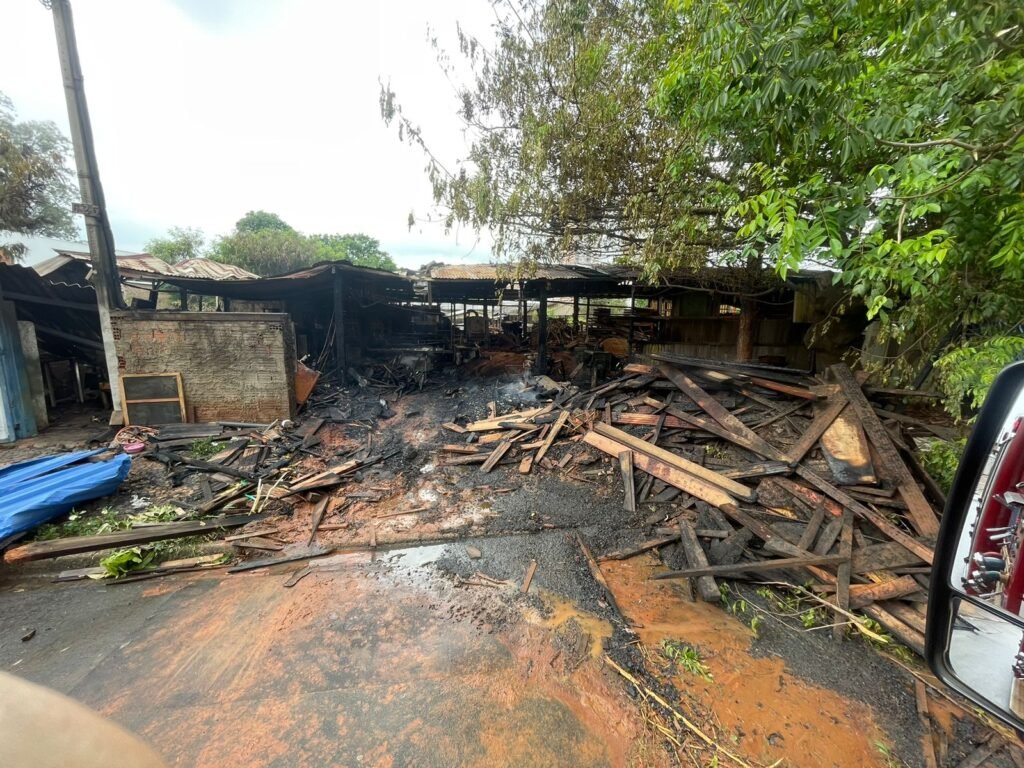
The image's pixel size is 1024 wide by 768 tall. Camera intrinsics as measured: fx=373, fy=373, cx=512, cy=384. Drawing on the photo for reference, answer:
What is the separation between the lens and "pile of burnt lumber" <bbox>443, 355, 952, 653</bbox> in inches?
128

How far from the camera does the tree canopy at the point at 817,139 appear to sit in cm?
244

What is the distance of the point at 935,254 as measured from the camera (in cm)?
247

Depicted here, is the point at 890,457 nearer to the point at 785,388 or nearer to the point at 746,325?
the point at 785,388

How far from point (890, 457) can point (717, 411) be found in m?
1.86

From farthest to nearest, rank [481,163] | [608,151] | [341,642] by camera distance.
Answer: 1. [481,163]
2. [608,151]
3. [341,642]

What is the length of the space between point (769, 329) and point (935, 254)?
33.3 ft

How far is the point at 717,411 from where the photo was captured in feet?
18.2

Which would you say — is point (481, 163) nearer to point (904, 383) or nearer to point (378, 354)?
point (904, 383)

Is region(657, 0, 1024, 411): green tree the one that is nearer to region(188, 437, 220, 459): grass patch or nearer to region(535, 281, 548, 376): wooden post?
region(535, 281, 548, 376): wooden post

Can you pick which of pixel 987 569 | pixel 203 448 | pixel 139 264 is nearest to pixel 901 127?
pixel 987 569

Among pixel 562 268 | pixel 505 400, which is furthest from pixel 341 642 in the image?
pixel 562 268

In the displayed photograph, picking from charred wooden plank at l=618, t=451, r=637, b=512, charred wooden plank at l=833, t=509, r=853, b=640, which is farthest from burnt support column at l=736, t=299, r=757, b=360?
charred wooden plank at l=833, t=509, r=853, b=640

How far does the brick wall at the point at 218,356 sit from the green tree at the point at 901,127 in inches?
313

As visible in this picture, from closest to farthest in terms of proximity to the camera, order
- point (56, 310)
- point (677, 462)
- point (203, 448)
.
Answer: point (677, 462), point (203, 448), point (56, 310)
